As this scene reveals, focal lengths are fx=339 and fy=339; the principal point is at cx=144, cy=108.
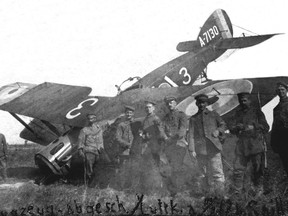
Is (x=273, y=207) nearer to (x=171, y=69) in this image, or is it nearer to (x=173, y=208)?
(x=173, y=208)

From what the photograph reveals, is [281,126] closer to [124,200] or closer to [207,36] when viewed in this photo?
[124,200]

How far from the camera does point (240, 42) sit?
13102mm

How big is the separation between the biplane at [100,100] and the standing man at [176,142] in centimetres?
65

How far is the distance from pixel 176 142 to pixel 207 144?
514 mm

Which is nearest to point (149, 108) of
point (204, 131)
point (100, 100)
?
point (204, 131)

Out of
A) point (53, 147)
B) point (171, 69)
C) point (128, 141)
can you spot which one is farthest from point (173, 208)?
point (171, 69)

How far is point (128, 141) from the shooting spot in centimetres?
615

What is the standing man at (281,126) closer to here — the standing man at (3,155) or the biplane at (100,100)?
the biplane at (100,100)

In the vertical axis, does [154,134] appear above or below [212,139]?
above

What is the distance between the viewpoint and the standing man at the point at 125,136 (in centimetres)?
615

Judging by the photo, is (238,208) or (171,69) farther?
(171,69)

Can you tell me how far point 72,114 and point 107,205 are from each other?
3.11 metres

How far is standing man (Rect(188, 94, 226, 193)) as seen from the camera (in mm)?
5426

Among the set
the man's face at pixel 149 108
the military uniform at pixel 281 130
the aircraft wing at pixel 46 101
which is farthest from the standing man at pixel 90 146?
the military uniform at pixel 281 130
